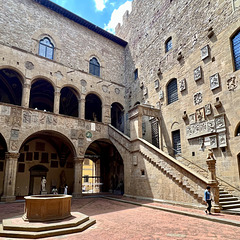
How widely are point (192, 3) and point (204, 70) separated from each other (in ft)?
17.6

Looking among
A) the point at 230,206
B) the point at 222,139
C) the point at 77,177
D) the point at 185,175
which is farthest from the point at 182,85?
the point at 77,177

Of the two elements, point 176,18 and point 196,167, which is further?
point 176,18

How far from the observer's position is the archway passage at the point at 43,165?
19.7m

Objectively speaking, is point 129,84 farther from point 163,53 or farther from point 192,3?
point 192,3

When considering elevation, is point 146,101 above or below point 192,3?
below

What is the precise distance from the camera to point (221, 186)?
11391 millimetres

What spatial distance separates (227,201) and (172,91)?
8.92 metres

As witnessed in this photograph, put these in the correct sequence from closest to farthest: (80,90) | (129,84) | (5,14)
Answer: (5,14) → (80,90) → (129,84)

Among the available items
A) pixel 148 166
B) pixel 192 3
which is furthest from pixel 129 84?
pixel 148 166

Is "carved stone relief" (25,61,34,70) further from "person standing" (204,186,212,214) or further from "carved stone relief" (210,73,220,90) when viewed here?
"person standing" (204,186,212,214)

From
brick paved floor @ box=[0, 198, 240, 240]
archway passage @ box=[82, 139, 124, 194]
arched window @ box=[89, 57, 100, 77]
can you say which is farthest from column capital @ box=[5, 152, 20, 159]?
arched window @ box=[89, 57, 100, 77]

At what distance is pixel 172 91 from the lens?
1648 centimetres

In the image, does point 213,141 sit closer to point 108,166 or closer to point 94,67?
point 108,166

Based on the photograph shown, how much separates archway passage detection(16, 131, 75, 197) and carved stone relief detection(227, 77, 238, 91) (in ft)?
44.0
